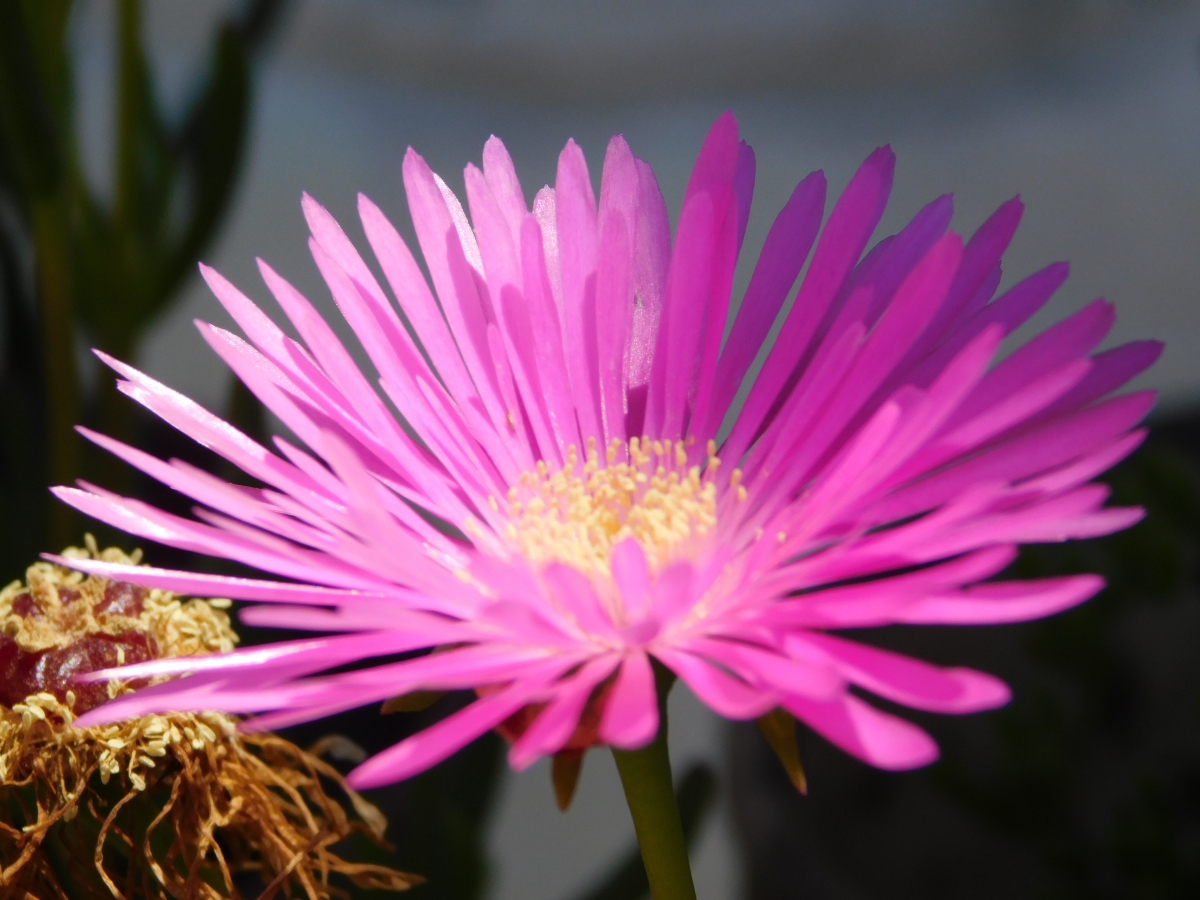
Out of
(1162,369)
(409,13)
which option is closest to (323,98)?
(409,13)

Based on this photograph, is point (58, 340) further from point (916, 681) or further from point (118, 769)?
point (916, 681)

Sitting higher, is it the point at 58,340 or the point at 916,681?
the point at 58,340

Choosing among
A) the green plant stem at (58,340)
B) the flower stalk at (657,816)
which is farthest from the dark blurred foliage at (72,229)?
the flower stalk at (657,816)

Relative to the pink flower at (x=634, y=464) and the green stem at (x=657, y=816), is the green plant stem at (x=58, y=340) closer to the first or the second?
the pink flower at (x=634, y=464)

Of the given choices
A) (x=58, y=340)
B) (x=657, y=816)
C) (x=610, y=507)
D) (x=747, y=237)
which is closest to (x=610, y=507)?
(x=610, y=507)

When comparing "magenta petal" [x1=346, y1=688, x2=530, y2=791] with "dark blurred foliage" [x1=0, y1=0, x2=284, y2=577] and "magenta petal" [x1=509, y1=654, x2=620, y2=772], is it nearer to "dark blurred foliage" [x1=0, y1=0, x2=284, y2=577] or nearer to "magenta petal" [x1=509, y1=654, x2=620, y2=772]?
"magenta petal" [x1=509, y1=654, x2=620, y2=772]

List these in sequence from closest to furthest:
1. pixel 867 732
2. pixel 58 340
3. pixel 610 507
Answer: pixel 867 732
pixel 610 507
pixel 58 340
